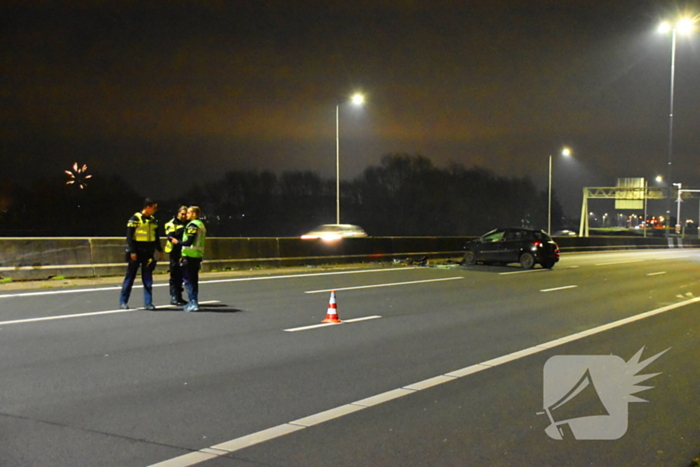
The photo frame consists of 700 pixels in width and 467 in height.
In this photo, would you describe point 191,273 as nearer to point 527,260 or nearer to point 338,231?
point 527,260

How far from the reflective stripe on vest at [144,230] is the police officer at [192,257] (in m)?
0.58

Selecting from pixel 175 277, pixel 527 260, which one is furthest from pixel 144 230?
pixel 527 260

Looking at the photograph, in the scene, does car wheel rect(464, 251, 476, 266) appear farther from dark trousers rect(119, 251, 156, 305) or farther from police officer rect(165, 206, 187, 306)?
dark trousers rect(119, 251, 156, 305)

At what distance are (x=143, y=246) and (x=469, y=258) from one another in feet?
59.6

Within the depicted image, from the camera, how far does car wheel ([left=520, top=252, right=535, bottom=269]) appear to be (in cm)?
2620

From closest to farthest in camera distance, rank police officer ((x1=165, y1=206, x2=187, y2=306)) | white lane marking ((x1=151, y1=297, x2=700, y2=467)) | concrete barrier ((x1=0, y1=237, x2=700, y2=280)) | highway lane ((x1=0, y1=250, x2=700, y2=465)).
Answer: white lane marking ((x1=151, y1=297, x2=700, y2=467)) → highway lane ((x1=0, y1=250, x2=700, y2=465)) → police officer ((x1=165, y1=206, x2=187, y2=306)) → concrete barrier ((x1=0, y1=237, x2=700, y2=280))

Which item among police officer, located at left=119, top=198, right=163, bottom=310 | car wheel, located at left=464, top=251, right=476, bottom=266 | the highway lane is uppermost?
police officer, located at left=119, top=198, right=163, bottom=310

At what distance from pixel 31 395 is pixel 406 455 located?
3679 mm

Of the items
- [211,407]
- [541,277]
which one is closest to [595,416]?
[211,407]

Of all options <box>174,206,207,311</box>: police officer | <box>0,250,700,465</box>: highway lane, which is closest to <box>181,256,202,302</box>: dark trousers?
<box>174,206,207,311</box>: police officer

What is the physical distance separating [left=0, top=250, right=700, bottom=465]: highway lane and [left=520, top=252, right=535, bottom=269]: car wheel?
9031mm

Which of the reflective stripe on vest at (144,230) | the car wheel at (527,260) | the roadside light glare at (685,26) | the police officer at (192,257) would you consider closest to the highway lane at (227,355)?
the police officer at (192,257)

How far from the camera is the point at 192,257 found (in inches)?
481

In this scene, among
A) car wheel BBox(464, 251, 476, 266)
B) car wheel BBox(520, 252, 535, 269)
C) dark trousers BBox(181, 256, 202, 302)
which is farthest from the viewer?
car wheel BBox(464, 251, 476, 266)
